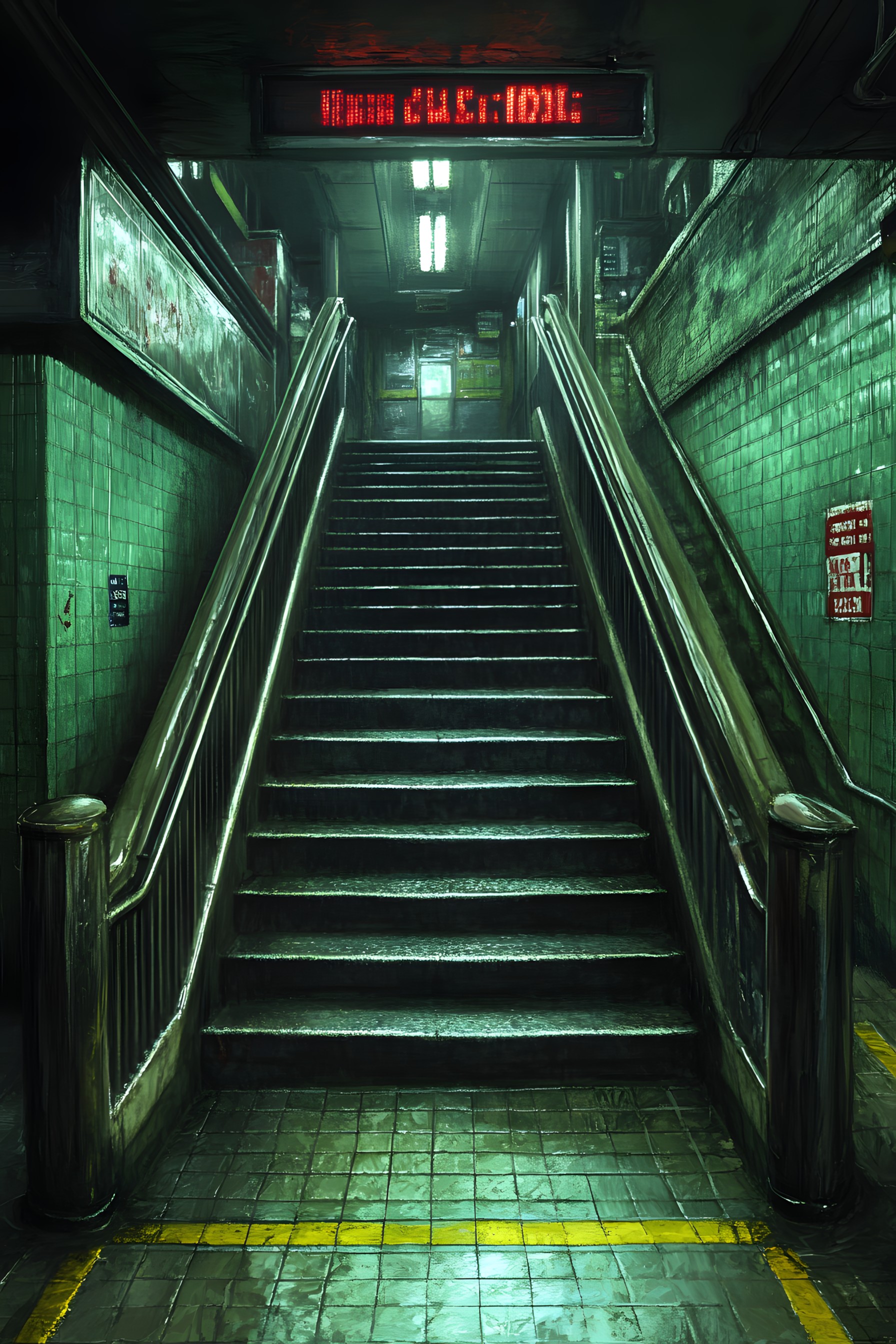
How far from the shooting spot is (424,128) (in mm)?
2941

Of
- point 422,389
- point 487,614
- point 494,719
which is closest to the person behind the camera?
point 494,719

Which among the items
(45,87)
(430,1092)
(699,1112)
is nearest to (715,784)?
(699,1112)

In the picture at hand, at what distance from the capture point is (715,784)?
2502mm

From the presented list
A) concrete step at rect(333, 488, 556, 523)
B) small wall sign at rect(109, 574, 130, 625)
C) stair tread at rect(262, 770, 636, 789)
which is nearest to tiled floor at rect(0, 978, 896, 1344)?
stair tread at rect(262, 770, 636, 789)

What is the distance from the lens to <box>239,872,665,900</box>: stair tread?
2928 mm

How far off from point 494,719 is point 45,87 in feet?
10.0

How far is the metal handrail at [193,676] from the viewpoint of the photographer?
2.21 metres

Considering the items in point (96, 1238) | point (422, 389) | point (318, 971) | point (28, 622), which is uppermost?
point (422, 389)

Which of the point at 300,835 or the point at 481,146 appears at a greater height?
the point at 481,146

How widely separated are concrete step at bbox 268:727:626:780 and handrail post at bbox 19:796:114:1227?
5.12 ft

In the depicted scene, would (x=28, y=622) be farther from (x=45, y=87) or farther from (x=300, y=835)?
(x=45, y=87)

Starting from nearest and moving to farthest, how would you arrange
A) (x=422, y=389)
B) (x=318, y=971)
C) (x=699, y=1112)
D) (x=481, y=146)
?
(x=699, y=1112) → (x=318, y=971) → (x=481, y=146) → (x=422, y=389)

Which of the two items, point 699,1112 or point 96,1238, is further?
point 699,1112

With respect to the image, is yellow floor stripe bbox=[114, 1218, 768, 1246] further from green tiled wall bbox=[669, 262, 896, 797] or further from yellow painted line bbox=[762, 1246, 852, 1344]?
green tiled wall bbox=[669, 262, 896, 797]
